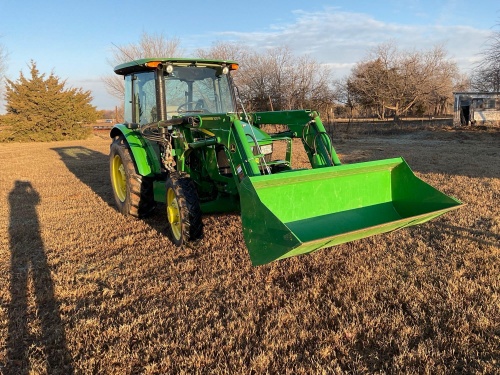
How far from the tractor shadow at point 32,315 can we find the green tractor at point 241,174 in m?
1.48

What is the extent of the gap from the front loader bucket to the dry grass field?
0.48m

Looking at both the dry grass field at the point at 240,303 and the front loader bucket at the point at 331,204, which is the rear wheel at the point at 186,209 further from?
the front loader bucket at the point at 331,204

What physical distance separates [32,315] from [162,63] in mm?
3464

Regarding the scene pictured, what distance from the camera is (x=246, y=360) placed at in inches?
107

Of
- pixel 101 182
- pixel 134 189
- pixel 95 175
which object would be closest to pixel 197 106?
pixel 134 189

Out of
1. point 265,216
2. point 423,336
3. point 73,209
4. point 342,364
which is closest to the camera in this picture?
point 342,364

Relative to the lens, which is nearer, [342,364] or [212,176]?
[342,364]

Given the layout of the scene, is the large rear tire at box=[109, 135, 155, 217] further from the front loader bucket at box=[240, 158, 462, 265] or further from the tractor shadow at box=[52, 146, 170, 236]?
the front loader bucket at box=[240, 158, 462, 265]

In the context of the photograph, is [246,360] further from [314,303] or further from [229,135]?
[229,135]

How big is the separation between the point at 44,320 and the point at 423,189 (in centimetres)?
374

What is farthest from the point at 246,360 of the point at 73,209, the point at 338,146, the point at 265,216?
the point at 338,146

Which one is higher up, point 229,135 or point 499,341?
point 229,135

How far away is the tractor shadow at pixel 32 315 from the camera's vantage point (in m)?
2.78

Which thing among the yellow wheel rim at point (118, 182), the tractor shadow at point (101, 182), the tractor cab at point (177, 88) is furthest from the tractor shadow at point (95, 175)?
the tractor cab at point (177, 88)
